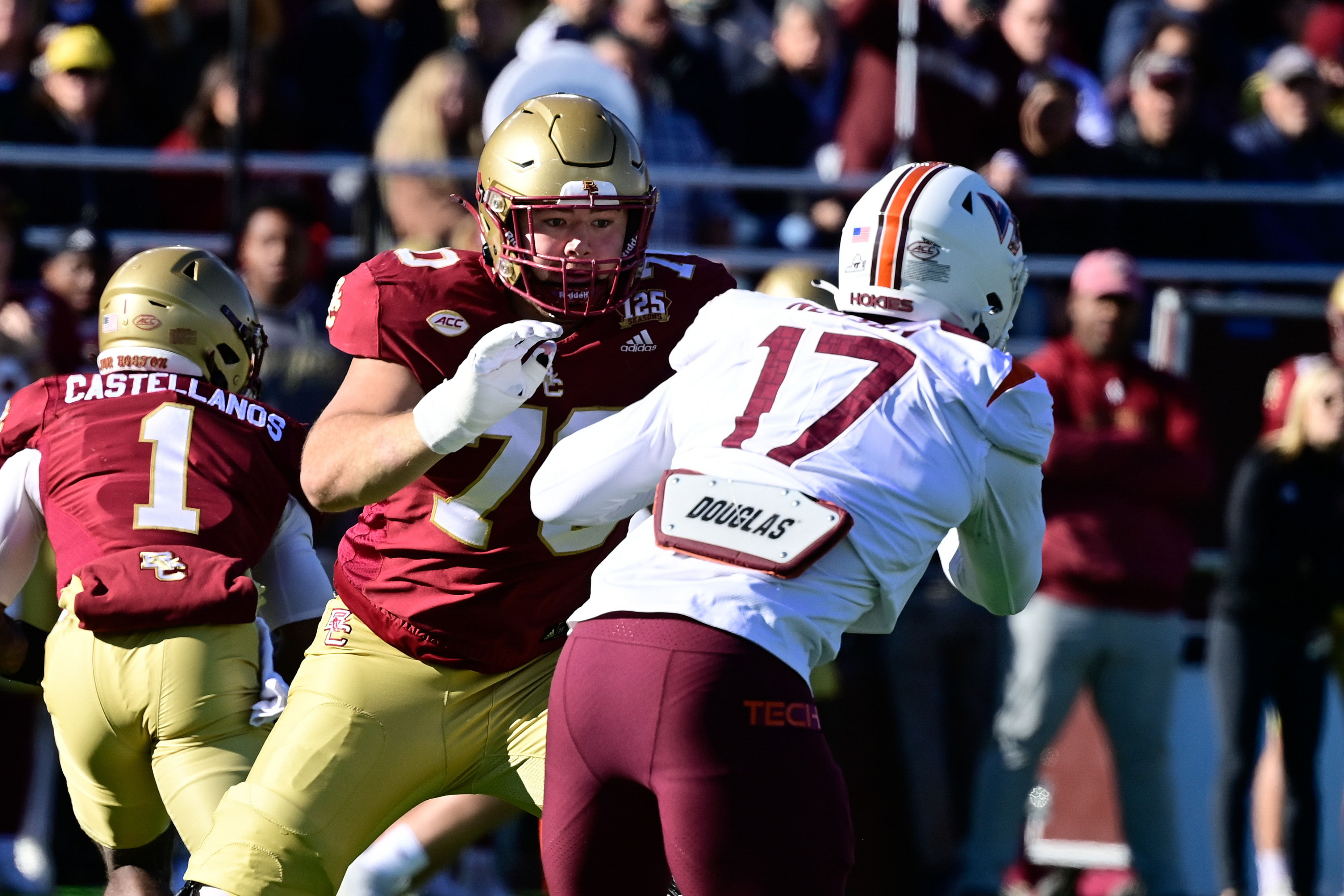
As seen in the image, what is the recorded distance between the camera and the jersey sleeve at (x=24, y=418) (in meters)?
4.06

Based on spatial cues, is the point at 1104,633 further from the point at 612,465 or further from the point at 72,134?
the point at 72,134

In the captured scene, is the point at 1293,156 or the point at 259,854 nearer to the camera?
the point at 259,854

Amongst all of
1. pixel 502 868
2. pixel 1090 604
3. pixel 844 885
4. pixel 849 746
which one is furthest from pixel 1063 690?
pixel 844 885

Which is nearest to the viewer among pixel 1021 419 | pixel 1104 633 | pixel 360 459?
pixel 1021 419

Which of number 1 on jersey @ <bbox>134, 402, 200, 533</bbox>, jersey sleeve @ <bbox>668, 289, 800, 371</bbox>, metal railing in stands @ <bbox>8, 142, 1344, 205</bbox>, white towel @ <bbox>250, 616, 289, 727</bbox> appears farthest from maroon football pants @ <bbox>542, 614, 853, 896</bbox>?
metal railing in stands @ <bbox>8, 142, 1344, 205</bbox>

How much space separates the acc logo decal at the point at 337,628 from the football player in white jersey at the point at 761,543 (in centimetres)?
76

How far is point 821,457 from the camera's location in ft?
9.11

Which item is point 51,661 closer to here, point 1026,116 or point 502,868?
point 502,868

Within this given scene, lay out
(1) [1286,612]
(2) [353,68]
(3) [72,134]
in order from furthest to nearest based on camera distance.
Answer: (2) [353,68], (3) [72,134], (1) [1286,612]

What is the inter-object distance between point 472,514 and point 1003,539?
104cm

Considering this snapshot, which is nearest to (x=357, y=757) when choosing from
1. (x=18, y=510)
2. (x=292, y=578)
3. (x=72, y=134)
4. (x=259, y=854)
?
(x=259, y=854)

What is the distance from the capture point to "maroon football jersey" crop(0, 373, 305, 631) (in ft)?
12.4

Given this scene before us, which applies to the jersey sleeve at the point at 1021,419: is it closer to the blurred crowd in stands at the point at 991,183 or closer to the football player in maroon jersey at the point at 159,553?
the football player in maroon jersey at the point at 159,553

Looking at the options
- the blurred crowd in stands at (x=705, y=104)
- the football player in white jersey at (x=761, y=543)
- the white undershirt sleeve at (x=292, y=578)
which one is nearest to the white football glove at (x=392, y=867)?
the white undershirt sleeve at (x=292, y=578)
